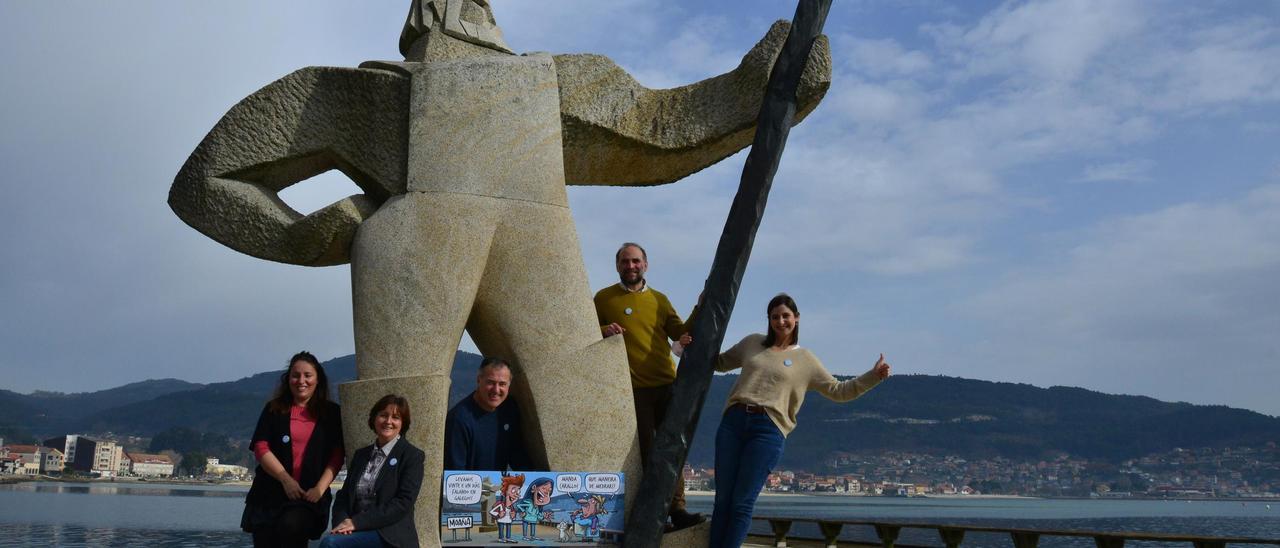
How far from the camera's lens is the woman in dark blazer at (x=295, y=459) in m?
4.66

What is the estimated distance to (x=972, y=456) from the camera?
5433 inches

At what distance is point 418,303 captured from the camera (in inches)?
211

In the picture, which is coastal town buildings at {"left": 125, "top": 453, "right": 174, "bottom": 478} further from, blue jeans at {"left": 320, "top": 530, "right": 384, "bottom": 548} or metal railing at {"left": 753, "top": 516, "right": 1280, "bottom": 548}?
blue jeans at {"left": 320, "top": 530, "right": 384, "bottom": 548}

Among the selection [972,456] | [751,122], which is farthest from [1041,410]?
[751,122]

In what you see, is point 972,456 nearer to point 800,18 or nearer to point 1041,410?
point 1041,410

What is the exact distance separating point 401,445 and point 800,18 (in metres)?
2.97

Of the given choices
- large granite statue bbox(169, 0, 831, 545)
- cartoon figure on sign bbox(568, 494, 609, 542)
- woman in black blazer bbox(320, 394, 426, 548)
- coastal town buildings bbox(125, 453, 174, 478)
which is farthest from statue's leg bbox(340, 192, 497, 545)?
coastal town buildings bbox(125, 453, 174, 478)

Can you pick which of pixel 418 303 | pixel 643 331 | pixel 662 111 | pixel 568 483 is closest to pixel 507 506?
pixel 568 483

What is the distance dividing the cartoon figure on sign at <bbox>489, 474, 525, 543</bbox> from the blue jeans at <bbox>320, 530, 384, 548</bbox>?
0.80 m

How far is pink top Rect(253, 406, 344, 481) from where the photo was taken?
4.73 m

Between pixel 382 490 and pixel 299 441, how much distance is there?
1.90ft

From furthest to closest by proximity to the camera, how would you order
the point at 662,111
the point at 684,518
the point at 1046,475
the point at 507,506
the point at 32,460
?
the point at 1046,475, the point at 32,460, the point at 662,111, the point at 684,518, the point at 507,506

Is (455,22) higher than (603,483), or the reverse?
(455,22)

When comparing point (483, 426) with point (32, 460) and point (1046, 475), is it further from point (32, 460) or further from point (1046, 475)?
point (1046, 475)
